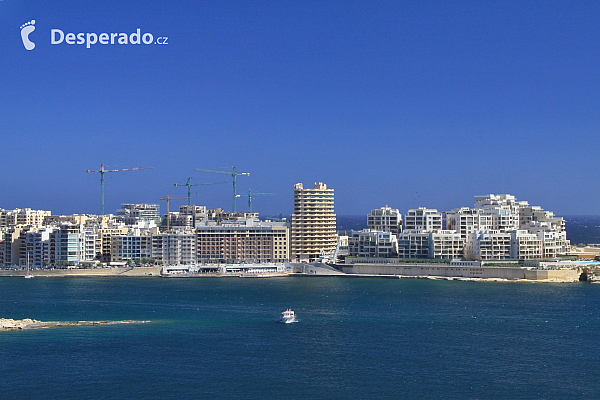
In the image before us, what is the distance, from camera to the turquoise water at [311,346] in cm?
2236

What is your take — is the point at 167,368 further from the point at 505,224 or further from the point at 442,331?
the point at 505,224

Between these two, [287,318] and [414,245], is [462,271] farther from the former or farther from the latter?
[287,318]

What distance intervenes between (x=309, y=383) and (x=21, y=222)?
64.6m

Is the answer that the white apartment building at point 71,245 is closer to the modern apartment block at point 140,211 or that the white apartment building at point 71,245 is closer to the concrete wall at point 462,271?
the concrete wall at point 462,271

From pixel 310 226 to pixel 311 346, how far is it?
34.8 metres

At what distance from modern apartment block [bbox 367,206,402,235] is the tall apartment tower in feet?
16.3

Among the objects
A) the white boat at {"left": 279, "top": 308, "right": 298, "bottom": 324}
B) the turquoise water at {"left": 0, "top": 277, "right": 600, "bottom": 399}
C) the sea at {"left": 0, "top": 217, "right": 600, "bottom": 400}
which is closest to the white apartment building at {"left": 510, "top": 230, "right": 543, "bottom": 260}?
the sea at {"left": 0, "top": 217, "right": 600, "bottom": 400}

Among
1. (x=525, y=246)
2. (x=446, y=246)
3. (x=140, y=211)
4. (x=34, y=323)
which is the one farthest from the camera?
(x=140, y=211)

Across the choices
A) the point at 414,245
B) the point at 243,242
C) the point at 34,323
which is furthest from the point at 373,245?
the point at 34,323

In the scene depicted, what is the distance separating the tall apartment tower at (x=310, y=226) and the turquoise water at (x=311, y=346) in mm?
18099

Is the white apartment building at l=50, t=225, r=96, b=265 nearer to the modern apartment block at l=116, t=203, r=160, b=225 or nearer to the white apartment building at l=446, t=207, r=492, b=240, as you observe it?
the white apartment building at l=446, t=207, r=492, b=240

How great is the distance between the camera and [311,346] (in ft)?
91.4

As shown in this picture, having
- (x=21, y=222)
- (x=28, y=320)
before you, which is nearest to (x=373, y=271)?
(x=28, y=320)

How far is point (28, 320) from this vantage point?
3212cm
